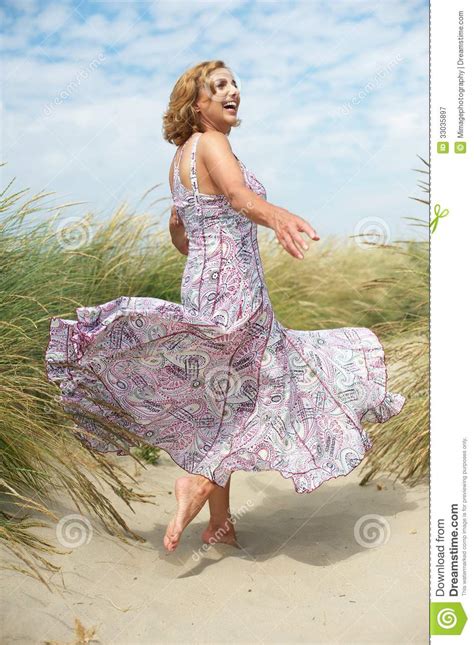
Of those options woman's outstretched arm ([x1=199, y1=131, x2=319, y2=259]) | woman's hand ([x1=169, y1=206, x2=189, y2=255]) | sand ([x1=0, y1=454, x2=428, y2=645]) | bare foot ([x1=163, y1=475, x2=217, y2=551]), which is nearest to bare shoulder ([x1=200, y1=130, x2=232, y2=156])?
woman's outstretched arm ([x1=199, y1=131, x2=319, y2=259])

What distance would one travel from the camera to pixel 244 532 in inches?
171

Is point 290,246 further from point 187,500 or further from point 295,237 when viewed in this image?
point 187,500

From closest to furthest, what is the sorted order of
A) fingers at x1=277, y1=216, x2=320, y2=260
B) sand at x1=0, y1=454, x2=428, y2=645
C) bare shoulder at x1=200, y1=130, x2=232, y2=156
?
fingers at x1=277, y1=216, x2=320, y2=260
sand at x1=0, y1=454, x2=428, y2=645
bare shoulder at x1=200, y1=130, x2=232, y2=156

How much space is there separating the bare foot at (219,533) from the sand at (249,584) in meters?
A: 0.06

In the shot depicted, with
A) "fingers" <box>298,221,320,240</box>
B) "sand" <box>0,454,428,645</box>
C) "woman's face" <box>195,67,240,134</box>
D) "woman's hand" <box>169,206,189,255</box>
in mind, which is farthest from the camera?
"woman's hand" <box>169,206,189,255</box>

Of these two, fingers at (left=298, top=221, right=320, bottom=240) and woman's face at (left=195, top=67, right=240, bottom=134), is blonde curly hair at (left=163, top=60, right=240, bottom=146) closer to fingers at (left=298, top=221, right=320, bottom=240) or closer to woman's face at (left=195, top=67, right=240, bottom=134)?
woman's face at (left=195, top=67, right=240, bottom=134)

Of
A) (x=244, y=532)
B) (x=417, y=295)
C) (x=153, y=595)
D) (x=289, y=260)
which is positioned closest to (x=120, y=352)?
(x=153, y=595)

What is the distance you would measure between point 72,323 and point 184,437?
0.67m

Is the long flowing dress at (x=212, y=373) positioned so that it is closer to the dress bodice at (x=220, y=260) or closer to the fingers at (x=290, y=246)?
the dress bodice at (x=220, y=260)

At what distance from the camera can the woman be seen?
359cm

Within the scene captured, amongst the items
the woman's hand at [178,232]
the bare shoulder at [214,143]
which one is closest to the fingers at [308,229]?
the bare shoulder at [214,143]

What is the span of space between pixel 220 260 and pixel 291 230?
63cm

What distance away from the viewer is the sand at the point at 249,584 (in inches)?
132

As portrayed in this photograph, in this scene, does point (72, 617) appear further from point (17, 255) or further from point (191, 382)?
point (17, 255)
